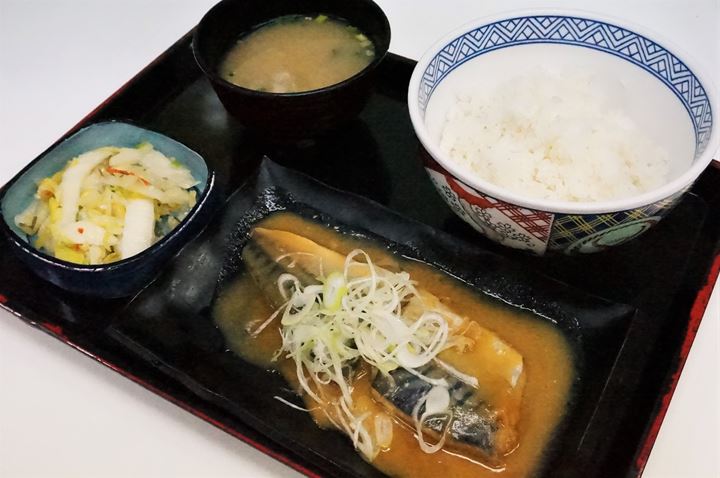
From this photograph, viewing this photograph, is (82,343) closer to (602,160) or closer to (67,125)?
(67,125)

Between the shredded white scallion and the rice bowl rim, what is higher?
the rice bowl rim

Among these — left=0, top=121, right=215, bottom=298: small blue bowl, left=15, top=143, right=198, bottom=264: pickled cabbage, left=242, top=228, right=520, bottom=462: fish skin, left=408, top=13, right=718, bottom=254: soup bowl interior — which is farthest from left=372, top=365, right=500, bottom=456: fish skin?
left=15, top=143, right=198, bottom=264: pickled cabbage

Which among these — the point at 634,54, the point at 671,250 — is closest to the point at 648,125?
the point at 634,54

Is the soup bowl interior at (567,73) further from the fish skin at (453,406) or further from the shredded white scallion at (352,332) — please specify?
the fish skin at (453,406)

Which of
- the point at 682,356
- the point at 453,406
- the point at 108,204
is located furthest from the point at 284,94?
the point at 682,356

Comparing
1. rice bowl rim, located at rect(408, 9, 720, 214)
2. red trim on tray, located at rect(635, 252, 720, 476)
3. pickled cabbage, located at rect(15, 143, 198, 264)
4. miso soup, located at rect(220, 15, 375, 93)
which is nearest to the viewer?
red trim on tray, located at rect(635, 252, 720, 476)

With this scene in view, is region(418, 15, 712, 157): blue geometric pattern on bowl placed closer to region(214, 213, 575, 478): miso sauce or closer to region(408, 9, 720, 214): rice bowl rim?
region(408, 9, 720, 214): rice bowl rim

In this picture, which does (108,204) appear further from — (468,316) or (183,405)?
(468,316)
